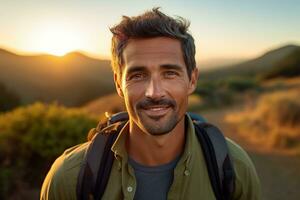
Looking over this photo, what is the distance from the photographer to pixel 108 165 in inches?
95.6

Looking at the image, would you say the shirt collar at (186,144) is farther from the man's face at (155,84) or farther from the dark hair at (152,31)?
the dark hair at (152,31)

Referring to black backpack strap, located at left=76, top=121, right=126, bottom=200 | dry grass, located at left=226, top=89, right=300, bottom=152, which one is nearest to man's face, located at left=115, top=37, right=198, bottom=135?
black backpack strap, located at left=76, top=121, right=126, bottom=200

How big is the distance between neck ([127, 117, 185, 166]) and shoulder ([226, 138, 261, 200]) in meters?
0.31

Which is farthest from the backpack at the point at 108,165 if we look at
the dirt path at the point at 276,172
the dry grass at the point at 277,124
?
the dry grass at the point at 277,124

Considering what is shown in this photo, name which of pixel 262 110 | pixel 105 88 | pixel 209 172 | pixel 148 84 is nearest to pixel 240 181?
pixel 209 172

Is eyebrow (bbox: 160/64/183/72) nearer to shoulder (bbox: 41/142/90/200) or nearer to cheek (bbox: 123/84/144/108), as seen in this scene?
cheek (bbox: 123/84/144/108)

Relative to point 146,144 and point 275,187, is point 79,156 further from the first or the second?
point 275,187

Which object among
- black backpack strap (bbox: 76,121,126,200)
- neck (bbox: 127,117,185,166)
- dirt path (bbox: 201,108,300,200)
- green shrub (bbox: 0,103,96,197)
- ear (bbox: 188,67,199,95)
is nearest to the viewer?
black backpack strap (bbox: 76,121,126,200)

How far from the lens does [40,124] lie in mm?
7129

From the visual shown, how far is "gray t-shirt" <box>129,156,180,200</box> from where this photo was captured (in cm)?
238

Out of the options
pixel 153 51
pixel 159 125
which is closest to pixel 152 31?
pixel 153 51

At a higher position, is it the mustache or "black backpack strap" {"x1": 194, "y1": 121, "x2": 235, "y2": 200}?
the mustache

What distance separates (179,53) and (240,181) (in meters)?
0.79

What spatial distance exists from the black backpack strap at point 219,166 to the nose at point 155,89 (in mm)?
402
